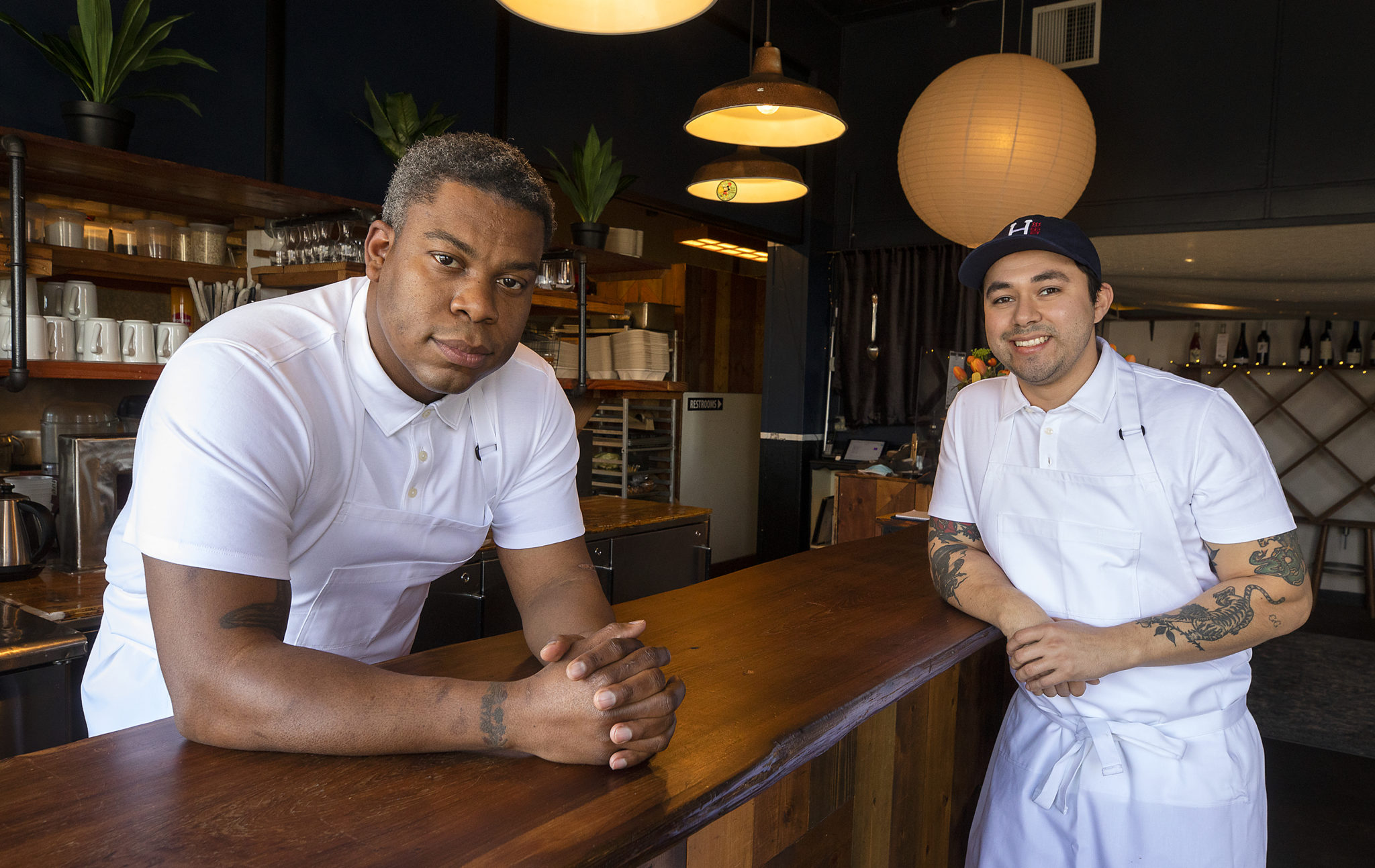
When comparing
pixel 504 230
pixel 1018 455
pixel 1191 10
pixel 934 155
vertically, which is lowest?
pixel 1018 455

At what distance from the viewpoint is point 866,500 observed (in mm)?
5031

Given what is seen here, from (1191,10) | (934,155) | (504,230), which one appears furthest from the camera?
(1191,10)

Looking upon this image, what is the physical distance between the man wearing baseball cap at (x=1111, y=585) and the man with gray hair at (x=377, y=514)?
80 cm

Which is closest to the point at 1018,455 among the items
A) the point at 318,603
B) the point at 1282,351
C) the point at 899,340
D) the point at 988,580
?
the point at 988,580

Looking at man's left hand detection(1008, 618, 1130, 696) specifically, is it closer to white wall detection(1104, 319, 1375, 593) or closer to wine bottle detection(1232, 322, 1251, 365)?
white wall detection(1104, 319, 1375, 593)

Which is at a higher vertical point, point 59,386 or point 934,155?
point 934,155

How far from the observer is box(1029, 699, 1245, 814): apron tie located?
4.61ft

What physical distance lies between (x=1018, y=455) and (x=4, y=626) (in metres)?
2.12

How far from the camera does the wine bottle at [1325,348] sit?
20.9ft

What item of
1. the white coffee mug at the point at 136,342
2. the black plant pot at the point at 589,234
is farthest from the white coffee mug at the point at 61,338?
the black plant pot at the point at 589,234

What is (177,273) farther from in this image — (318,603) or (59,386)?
(318,603)

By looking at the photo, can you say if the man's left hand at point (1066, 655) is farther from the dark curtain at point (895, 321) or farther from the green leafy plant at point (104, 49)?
the dark curtain at point (895, 321)

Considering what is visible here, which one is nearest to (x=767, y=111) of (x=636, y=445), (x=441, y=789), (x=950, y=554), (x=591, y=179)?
(x=591, y=179)

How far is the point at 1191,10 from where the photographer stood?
461cm
